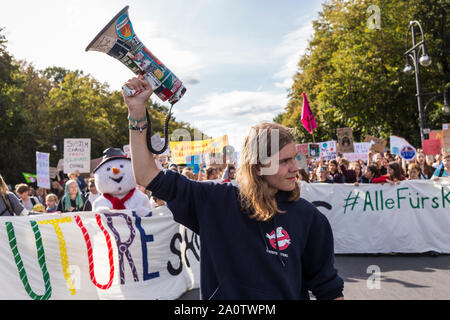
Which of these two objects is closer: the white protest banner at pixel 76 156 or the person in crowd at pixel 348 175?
the person in crowd at pixel 348 175

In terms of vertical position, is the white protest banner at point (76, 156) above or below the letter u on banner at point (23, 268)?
above

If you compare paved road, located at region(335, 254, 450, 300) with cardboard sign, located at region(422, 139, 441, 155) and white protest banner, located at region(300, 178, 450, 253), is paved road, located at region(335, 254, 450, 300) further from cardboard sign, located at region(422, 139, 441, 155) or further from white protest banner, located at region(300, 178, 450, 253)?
cardboard sign, located at region(422, 139, 441, 155)

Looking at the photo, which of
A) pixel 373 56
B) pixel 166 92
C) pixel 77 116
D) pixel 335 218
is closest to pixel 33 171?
pixel 77 116

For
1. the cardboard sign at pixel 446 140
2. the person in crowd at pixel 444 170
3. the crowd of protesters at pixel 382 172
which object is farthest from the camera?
the cardboard sign at pixel 446 140

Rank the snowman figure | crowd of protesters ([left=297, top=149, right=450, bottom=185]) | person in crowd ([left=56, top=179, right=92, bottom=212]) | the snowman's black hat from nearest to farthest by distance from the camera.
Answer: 1. the snowman figure
2. the snowman's black hat
3. person in crowd ([left=56, top=179, right=92, bottom=212])
4. crowd of protesters ([left=297, top=149, right=450, bottom=185])

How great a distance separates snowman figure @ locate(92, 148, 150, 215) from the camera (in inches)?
229

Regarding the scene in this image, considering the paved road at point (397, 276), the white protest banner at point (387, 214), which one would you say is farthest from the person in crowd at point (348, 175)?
the paved road at point (397, 276)

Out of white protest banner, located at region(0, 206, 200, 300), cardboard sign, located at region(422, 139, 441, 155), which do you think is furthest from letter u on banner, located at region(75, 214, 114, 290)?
cardboard sign, located at region(422, 139, 441, 155)

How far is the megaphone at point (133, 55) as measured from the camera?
1.83 m

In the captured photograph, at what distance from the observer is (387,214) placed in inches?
336

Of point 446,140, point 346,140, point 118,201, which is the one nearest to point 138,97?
point 118,201

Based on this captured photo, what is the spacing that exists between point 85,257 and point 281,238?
12.8 ft

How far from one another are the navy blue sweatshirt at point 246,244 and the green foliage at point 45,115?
95.9ft

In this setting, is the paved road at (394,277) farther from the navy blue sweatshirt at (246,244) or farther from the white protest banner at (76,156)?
the white protest banner at (76,156)
